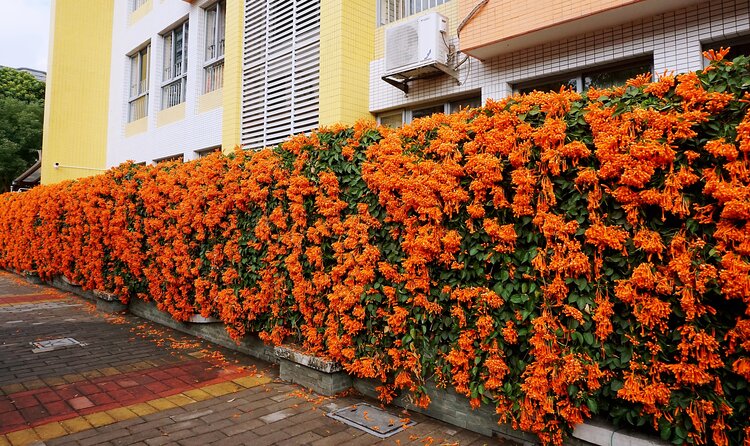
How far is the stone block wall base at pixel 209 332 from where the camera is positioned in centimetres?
602

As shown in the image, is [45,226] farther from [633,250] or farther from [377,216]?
[633,250]

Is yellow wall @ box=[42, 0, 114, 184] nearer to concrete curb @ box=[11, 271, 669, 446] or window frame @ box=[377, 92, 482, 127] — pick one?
concrete curb @ box=[11, 271, 669, 446]

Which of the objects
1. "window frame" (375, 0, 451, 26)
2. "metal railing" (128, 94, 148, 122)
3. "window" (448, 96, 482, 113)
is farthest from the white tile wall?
"metal railing" (128, 94, 148, 122)

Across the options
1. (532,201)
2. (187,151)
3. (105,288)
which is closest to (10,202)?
(187,151)

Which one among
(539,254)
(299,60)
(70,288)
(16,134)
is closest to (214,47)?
(299,60)

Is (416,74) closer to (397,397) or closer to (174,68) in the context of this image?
(397,397)

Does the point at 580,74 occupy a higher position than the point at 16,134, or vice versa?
the point at 16,134

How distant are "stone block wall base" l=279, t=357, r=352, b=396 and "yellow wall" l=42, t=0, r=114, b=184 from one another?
1567cm

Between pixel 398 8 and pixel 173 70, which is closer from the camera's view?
pixel 398 8

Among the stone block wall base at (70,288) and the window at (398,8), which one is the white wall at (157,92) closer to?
the stone block wall base at (70,288)

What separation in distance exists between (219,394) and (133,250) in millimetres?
4293

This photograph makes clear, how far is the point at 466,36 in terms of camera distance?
648 cm

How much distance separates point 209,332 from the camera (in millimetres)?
6902

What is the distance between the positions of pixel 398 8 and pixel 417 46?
1.84 meters
